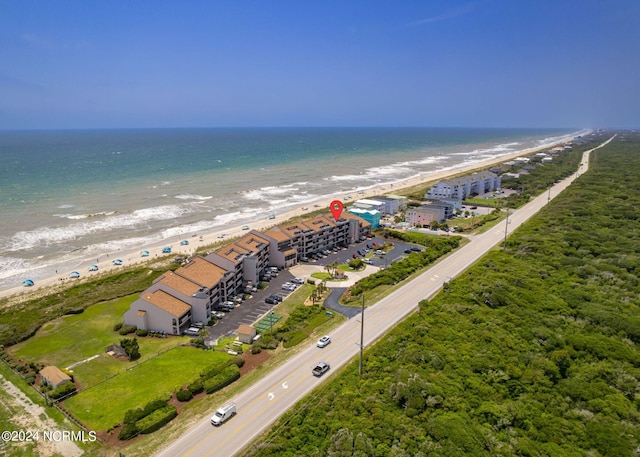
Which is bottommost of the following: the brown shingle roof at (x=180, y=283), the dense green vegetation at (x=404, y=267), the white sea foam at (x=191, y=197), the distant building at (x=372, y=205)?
the dense green vegetation at (x=404, y=267)

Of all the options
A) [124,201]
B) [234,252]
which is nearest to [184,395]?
[234,252]

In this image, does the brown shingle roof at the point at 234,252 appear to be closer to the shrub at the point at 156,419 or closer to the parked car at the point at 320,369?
the parked car at the point at 320,369

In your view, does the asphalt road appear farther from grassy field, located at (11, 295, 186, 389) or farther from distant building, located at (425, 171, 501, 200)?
distant building, located at (425, 171, 501, 200)

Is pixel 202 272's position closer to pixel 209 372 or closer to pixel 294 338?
pixel 294 338

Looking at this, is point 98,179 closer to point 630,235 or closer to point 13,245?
point 13,245

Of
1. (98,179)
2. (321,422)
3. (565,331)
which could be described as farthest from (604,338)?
(98,179)

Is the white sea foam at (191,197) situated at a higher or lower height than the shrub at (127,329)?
higher

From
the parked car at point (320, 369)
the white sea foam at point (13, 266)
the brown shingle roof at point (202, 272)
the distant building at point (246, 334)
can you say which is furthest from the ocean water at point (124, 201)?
the parked car at point (320, 369)
